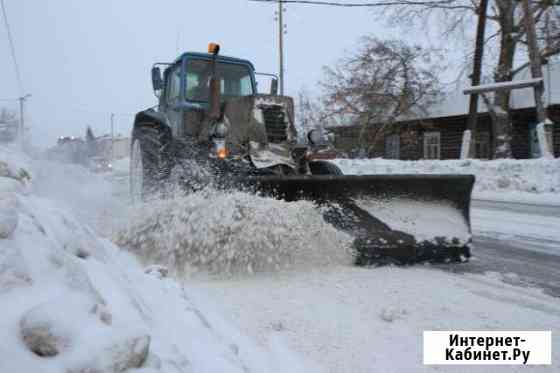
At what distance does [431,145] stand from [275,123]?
55.5 ft

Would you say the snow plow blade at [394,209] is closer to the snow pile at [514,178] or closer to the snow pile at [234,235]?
the snow pile at [234,235]

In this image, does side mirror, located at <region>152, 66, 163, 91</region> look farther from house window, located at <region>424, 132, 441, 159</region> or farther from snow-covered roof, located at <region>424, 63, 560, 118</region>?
house window, located at <region>424, 132, 441, 159</region>

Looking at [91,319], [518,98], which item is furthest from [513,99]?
[91,319]

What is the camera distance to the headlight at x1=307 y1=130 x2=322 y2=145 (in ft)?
16.1

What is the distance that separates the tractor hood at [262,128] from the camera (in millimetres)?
4555

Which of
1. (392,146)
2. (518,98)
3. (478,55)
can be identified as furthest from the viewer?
(392,146)

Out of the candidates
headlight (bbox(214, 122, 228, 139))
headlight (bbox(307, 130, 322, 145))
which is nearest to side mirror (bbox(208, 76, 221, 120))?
headlight (bbox(214, 122, 228, 139))

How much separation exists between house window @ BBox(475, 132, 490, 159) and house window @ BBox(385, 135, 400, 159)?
3.43 m

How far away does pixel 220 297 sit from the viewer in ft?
9.03

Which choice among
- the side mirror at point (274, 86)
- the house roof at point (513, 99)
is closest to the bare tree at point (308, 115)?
the house roof at point (513, 99)

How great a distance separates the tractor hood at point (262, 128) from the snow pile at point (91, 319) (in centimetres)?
221

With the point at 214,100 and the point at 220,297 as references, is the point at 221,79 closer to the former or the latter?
the point at 214,100

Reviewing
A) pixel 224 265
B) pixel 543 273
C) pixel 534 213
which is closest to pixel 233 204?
pixel 224 265

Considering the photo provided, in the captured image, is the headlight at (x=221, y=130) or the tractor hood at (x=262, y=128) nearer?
the headlight at (x=221, y=130)
